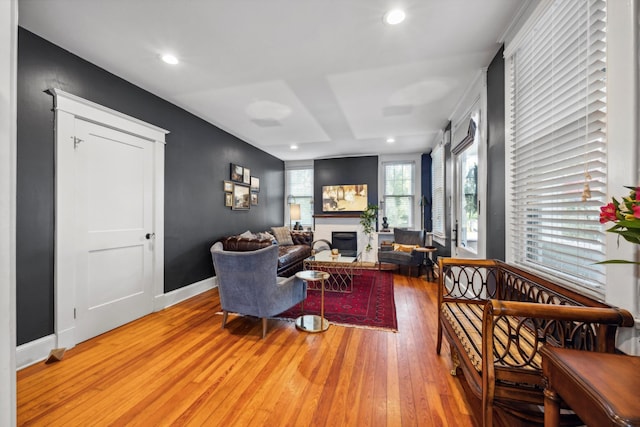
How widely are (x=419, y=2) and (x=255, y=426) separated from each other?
2892 mm

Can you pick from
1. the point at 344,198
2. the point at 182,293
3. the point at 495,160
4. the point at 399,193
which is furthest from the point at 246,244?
the point at 399,193

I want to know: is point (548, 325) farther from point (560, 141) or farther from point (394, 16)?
point (394, 16)

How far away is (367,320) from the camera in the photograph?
2861mm

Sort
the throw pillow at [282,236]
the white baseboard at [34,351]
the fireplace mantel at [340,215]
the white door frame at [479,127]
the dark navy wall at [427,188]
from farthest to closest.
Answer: the fireplace mantel at [340,215]
the dark navy wall at [427,188]
the throw pillow at [282,236]
the white door frame at [479,127]
the white baseboard at [34,351]

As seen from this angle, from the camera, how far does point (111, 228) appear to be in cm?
269

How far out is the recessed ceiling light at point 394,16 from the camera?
1.82 m

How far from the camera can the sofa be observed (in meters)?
3.37

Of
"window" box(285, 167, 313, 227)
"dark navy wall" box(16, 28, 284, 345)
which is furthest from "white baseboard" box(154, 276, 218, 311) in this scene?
"window" box(285, 167, 313, 227)

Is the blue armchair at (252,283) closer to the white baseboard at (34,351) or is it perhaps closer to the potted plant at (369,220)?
the white baseboard at (34,351)

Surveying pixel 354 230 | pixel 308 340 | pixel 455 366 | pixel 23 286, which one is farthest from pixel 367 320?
pixel 354 230

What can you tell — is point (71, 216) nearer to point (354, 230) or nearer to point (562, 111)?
point (562, 111)

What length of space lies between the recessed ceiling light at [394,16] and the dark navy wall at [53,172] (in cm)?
285

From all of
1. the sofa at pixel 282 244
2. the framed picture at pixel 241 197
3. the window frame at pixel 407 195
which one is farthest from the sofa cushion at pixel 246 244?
the window frame at pixel 407 195

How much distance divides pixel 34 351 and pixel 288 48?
333cm
